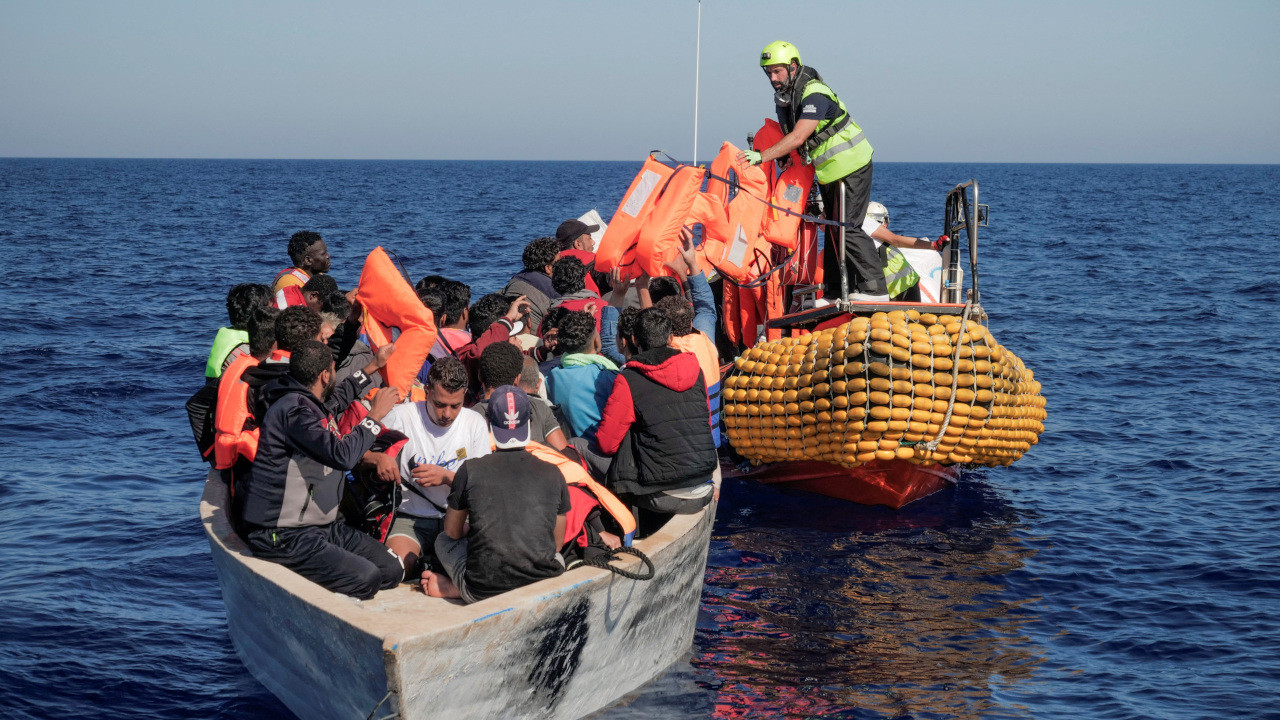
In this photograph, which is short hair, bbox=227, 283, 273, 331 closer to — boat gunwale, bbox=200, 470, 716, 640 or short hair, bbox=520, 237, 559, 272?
boat gunwale, bbox=200, 470, 716, 640

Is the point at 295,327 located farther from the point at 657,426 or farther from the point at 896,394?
the point at 896,394

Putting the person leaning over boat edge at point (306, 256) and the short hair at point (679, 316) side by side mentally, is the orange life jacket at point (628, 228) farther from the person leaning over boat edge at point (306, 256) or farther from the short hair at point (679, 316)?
the person leaning over boat edge at point (306, 256)

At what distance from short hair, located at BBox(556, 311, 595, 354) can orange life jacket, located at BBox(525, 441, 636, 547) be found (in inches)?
44.9

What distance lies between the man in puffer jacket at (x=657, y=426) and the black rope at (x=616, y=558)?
2.56ft

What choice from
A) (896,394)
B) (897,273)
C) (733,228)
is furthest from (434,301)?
(897,273)

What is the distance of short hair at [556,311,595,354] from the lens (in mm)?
6691

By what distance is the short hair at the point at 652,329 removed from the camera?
6391mm

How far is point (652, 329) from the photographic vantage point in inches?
251

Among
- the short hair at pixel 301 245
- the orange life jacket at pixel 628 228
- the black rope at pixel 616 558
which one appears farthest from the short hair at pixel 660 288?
the black rope at pixel 616 558

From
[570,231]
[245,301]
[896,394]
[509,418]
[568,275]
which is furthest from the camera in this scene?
[570,231]

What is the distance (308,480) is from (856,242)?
5429mm

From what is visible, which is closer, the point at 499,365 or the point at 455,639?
the point at 455,639

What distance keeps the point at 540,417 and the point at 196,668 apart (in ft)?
9.44

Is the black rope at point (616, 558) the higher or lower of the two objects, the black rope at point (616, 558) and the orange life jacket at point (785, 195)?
the lower
